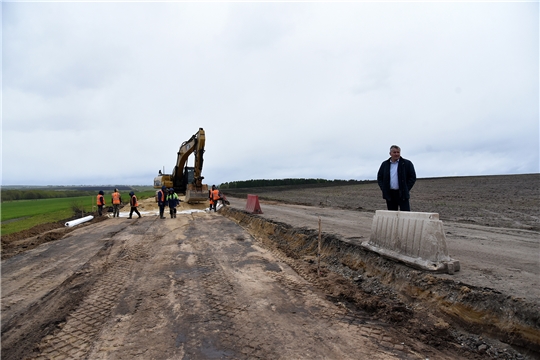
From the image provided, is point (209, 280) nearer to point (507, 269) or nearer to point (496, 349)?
point (496, 349)

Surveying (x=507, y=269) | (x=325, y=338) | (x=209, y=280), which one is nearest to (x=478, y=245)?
(x=507, y=269)

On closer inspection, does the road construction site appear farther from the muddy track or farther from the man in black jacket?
the man in black jacket

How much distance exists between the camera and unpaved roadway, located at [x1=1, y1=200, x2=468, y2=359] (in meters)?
3.40

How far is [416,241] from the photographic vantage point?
505 cm

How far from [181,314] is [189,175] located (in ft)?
73.2

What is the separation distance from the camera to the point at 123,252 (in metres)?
8.44

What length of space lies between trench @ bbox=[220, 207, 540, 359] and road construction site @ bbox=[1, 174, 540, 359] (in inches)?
0.6

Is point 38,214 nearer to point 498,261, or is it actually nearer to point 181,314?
point 181,314

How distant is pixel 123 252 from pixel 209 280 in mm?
3822

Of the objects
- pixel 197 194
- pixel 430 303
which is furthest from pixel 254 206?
pixel 430 303

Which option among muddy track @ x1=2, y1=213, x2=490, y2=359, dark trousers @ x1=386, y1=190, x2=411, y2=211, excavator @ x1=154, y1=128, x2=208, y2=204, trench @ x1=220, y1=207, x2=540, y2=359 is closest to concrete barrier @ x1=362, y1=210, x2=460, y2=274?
trench @ x1=220, y1=207, x2=540, y2=359

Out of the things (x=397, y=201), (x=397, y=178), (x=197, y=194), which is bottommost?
(x=197, y=194)

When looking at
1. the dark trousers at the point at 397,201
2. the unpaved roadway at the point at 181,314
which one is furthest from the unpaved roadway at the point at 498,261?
the unpaved roadway at the point at 181,314

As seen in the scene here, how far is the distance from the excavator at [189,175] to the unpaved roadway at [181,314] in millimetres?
14074
